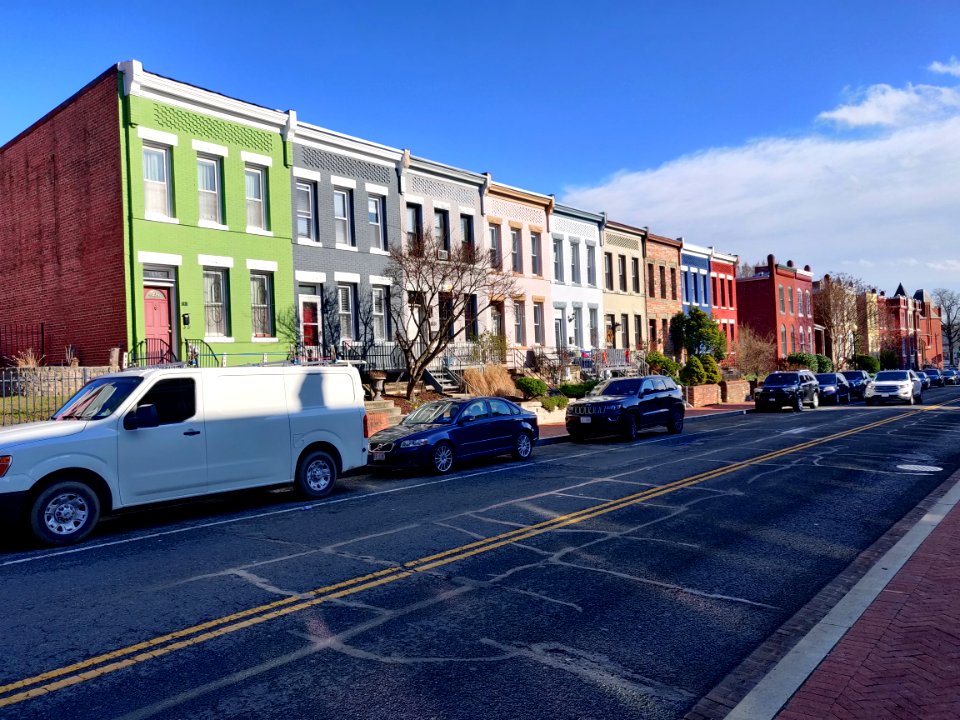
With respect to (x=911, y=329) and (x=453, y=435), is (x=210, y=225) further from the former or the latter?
(x=911, y=329)

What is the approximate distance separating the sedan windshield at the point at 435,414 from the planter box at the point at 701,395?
23.0m

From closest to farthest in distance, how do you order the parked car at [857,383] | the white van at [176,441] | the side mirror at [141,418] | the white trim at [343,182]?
1. the white van at [176,441]
2. the side mirror at [141,418]
3. the white trim at [343,182]
4. the parked car at [857,383]

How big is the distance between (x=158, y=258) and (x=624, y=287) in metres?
27.2

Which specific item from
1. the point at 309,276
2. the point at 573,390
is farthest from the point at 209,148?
the point at 573,390

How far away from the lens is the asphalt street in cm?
470

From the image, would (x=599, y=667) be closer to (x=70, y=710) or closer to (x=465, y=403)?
(x=70, y=710)

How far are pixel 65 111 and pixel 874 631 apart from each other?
78.9 feet

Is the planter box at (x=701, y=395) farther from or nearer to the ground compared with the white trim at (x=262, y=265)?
nearer to the ground

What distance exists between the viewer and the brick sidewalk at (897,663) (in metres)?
4.27

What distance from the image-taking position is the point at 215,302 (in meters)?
22.2

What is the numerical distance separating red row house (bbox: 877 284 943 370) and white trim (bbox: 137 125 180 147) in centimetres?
7955

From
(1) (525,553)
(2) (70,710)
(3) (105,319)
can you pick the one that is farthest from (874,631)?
(3) (105,319)

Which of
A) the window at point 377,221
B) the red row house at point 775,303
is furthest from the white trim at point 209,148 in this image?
the red row house at point 775,303

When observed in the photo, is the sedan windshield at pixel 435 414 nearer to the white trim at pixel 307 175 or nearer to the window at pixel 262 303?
the window at pixel 262 303
